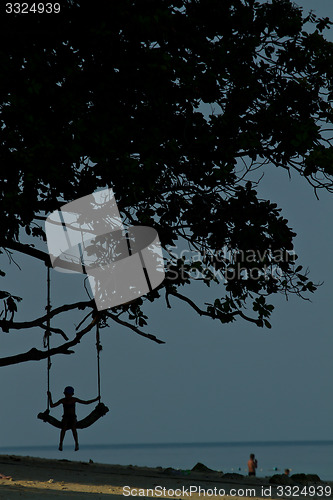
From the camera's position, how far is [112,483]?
12602 millimetres

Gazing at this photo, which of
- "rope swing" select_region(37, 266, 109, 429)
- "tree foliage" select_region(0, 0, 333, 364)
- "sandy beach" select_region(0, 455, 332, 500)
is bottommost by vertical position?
"sandy beach" select_region(0, 455, 332, 500)

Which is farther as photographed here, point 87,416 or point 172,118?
point 87,416

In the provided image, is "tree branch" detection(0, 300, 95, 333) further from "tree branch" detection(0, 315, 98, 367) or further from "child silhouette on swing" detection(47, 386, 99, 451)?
"child silhouette on swing" detection(47, 386, 99, 451)

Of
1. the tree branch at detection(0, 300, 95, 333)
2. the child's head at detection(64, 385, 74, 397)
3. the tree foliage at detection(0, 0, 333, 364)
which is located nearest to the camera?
the tree foliage at detection(0, 0, 333, 364)

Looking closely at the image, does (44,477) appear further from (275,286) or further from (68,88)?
(68,88)

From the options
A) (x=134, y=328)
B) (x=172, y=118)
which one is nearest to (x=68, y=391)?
(x=134, y=328)

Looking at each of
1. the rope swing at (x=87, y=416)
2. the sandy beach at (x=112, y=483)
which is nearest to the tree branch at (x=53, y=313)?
the rope swing at (x=87, y=416)

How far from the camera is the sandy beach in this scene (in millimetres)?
10594

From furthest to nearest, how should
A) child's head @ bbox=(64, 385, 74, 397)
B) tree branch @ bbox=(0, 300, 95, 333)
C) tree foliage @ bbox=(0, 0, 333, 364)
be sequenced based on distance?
child's head @ bbox=(64, 385, 74, 397) → tree branch @ bbox=(0, 300, 95, 333) → tree foliage @ bbox=(0, 0, 333, 364)

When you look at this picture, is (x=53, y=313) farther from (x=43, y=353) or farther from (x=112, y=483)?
(x=112, y=483)

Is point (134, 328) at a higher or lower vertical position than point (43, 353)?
higher

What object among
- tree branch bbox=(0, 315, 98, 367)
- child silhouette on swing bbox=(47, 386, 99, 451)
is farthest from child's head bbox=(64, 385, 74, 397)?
tree branch bbox=(0, 315, 98, 367)

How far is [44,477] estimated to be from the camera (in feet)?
41.5

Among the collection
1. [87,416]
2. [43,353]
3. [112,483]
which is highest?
[43,353]
